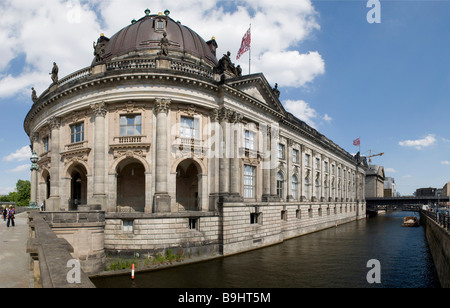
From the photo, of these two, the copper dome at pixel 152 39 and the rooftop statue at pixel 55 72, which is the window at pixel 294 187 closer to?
the copper dome at pixel 152 39

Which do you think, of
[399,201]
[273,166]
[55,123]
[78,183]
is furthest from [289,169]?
[399,201]

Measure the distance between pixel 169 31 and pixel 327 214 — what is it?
136 feet

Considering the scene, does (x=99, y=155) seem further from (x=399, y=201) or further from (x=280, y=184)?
(x=399, y=201)

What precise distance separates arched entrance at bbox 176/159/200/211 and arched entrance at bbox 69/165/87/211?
945cm

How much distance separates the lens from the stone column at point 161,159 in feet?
82.8

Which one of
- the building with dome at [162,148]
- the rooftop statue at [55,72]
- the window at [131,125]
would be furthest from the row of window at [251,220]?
the rooftop statue at [55,72]

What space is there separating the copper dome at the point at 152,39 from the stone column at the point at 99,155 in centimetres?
1173

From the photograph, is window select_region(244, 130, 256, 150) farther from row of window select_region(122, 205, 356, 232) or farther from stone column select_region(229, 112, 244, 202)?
row of window select_region(122, 205, 356, 232)

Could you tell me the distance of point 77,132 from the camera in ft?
97.7

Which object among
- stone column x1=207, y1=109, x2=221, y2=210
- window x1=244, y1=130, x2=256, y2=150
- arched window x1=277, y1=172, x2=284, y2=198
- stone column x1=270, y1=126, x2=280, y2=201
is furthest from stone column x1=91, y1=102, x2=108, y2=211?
arched window x1=277, y1=172, x2=284, y2=198

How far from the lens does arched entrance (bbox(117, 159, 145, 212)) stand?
1121 inches

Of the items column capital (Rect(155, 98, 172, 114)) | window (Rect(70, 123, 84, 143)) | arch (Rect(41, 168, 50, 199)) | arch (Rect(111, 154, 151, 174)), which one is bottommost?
arch (Rect(41, 168, 50, 199))

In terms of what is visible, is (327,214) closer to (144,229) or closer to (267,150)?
(267,150)

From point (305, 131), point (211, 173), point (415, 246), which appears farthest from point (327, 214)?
point (211, 173)
